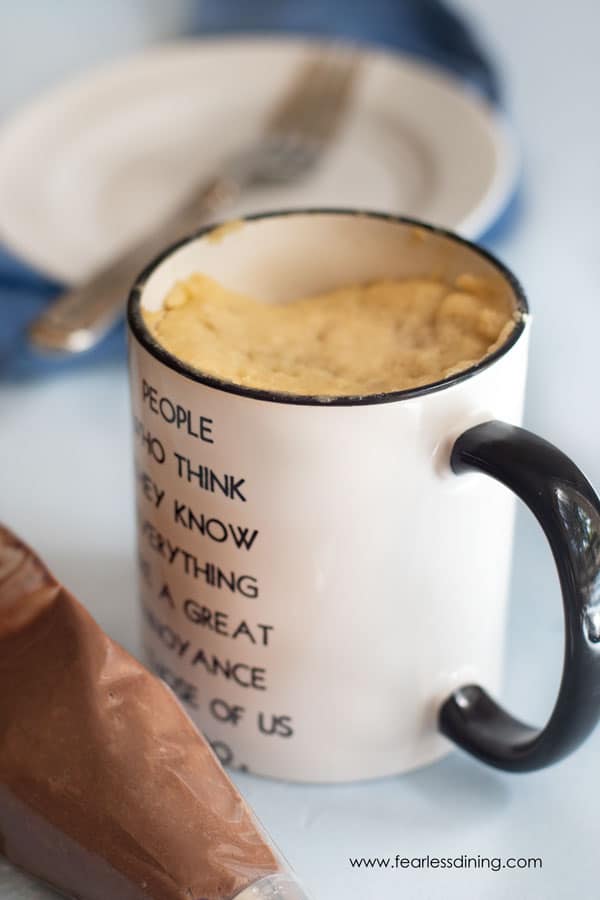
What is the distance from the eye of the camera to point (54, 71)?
3.34ft

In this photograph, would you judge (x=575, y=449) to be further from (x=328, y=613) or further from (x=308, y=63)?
(x=308, y=63)

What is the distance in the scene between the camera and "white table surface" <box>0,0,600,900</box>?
1.35 ft

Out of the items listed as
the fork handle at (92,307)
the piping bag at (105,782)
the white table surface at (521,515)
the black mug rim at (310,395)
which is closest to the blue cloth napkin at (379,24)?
the white table surface at (521,515)

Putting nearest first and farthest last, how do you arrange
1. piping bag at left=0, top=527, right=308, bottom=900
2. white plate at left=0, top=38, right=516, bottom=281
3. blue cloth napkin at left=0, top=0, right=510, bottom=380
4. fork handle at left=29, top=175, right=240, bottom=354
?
piping bag at left=0, top=527, right=308, bottom=900 < fork handle at left=29, top=175, right=240, bottom=354 < white plate at left=0, top=38, right=516, bottom=281 < blue cloth napkin at left=0, top=0, right=510, bottom=380

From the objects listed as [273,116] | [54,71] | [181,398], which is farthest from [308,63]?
[181,398]

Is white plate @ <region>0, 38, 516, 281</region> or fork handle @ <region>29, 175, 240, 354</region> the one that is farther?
white plate @ <region>0, 38, 516, 281</region>

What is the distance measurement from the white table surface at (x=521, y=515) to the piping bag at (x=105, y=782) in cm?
4

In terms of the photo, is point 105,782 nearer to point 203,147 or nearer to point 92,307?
point 92,307

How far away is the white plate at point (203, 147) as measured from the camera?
0.75m

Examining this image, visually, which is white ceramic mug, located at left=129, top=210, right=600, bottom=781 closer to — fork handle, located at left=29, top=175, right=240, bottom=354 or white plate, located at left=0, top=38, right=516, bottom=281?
fork handle, located at left=29, top=175, right=240, bottom=354

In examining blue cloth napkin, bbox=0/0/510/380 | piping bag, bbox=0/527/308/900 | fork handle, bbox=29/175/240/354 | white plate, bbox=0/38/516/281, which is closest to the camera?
piping bag, bbox=0/527/308/900

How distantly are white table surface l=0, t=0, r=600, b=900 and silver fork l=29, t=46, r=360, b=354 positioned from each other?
47 millimetres

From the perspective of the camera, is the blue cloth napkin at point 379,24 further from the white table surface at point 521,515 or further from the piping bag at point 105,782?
the piping bag at point 105,782

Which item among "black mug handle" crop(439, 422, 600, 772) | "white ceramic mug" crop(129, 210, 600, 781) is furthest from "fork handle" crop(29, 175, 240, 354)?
"black mug handle" crop(439, 422, 600, 772)
